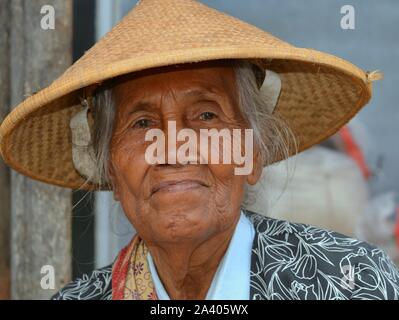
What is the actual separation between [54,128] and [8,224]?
963 mm

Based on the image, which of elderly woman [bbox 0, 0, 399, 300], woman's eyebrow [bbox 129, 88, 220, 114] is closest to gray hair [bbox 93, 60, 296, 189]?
elderly woman [bbox 0, 0, 399, 300]

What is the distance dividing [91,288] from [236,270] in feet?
1.56

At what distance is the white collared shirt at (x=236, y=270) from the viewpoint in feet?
7.06

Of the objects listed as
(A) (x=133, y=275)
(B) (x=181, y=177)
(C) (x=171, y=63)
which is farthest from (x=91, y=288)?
(C) (x=171, y=63)

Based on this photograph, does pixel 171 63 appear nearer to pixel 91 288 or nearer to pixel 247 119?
pixel 247 119

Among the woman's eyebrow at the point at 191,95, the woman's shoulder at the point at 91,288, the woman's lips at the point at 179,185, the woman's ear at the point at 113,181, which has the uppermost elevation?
the woman's eyebrow at the point at 191,95

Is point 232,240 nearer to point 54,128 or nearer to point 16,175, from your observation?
point 54,128

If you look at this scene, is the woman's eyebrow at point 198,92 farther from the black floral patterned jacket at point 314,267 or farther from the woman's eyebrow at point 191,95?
the black floral patterned jacket at point 314,267

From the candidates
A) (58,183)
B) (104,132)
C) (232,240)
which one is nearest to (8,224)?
(58,183)

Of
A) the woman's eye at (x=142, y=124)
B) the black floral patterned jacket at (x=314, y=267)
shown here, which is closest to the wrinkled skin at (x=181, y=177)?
the woman's eye at (x=142, y=124)

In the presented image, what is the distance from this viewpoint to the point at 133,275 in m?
2.31

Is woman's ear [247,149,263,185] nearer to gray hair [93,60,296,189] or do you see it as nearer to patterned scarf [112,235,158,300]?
gray hair [93,60,296,189]

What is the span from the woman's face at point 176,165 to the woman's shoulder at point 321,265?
15 centimetres

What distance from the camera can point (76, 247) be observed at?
3.47m
